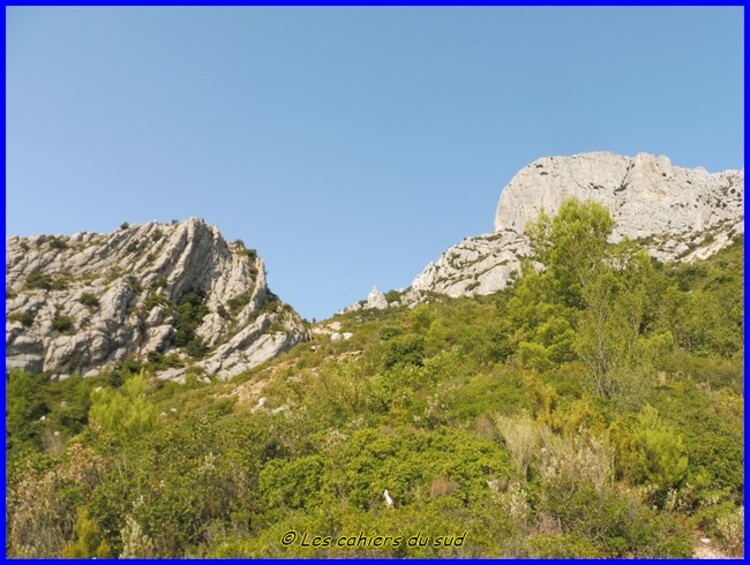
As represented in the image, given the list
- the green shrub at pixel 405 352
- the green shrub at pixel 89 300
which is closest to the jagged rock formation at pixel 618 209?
the green shrub at pixel 89 300

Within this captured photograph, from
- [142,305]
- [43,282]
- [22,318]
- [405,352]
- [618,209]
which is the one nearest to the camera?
[405,352]

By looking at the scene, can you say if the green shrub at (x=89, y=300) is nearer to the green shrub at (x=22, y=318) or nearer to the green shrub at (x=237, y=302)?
the green shrub at (x=22, y=318)

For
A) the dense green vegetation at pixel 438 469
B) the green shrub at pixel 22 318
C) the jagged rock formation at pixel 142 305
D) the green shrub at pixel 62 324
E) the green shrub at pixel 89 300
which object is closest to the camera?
the dense green vegetation at pixel 438 469

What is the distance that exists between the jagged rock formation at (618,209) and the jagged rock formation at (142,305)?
33.6m

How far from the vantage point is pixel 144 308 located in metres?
43.1

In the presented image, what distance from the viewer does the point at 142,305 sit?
4319 centimetres

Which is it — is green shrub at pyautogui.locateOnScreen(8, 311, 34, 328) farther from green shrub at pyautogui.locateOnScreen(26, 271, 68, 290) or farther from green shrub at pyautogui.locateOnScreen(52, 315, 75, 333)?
green shrub at pyautogui.locateOnScreen(26, 271, 68, 290)

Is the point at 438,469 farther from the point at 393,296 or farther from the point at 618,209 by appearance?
the point at 618,209

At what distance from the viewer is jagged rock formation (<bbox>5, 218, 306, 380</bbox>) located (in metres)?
37.2

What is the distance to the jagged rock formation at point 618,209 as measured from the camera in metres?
76.4

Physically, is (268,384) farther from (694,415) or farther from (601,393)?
(694,415)

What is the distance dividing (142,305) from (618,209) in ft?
338

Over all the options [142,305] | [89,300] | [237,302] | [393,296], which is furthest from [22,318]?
[393,296]

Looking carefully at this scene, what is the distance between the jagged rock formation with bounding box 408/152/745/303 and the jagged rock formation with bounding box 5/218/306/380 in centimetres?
3356
